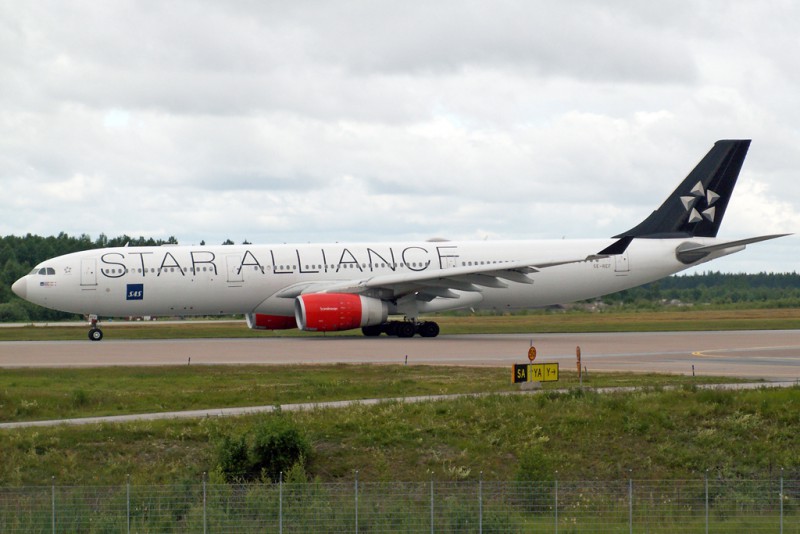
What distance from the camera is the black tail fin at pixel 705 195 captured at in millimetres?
49906

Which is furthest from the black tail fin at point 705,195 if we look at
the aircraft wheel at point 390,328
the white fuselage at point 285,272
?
the aircraft wheel at point 390,328

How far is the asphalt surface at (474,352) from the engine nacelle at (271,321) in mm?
1069

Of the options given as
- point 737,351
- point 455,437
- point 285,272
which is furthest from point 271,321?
point 455,437

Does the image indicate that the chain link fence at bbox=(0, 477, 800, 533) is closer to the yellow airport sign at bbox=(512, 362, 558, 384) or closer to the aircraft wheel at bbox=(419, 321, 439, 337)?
the yellow airport sign at bbox=(512, 362, 558, 384)

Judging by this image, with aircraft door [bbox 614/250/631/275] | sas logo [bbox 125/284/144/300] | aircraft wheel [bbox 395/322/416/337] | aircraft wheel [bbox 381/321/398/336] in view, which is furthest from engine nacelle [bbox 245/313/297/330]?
aircraft door [bbox 614/250/631/275]

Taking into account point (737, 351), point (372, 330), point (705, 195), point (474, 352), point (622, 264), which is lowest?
point (737, 351)

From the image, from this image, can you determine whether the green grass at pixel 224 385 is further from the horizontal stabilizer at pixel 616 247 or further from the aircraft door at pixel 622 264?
the aircraft door at pixel 622 264

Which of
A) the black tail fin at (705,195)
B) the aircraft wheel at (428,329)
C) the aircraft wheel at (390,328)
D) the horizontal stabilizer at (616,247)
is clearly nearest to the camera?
the horizontal stabilizer at (616,247)

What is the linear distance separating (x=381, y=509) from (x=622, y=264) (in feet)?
112

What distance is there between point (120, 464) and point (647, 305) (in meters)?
59.7

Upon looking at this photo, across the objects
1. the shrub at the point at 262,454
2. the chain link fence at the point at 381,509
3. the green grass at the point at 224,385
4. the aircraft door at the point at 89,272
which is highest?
the aircraft door at the point at 89,272

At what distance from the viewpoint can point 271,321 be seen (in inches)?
1877

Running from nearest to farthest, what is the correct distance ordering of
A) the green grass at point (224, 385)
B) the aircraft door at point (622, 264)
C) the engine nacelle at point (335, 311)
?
the green grass at point (224, 385), the engine nacelle at point (335, 311), the aircraft door at point (622, 264)

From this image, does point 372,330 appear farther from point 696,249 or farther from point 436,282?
point 696,249
